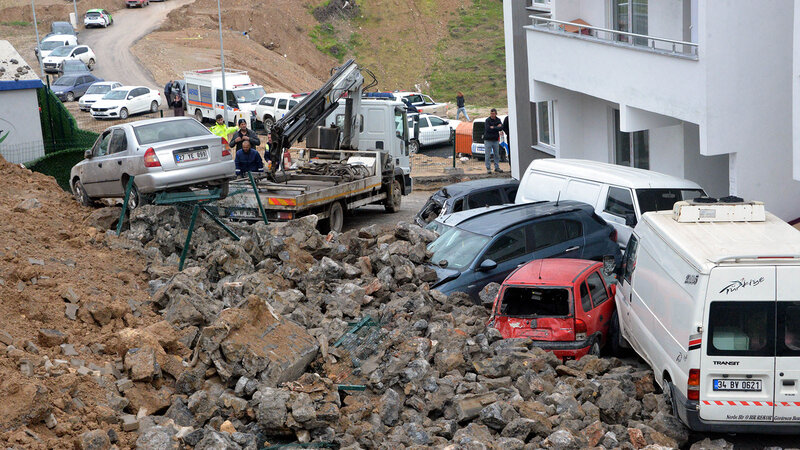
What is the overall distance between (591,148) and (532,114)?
2.64m

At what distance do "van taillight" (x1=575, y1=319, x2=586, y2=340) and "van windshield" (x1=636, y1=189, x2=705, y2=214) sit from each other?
4.08 m

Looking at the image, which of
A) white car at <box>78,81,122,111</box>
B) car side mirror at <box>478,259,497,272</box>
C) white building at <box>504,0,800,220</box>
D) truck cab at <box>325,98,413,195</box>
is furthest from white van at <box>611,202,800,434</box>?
white car at <box>78,81,122,111</box>

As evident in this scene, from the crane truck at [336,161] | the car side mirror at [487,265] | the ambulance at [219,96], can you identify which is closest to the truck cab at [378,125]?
the crane truck at [336,161]

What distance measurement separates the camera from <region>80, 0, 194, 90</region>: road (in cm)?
5009

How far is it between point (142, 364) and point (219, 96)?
98.9 ft

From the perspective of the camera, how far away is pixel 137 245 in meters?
14.0

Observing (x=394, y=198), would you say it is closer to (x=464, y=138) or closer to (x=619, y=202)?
(x=619, y=202)

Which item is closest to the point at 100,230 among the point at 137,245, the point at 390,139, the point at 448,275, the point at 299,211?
the point at 137,245

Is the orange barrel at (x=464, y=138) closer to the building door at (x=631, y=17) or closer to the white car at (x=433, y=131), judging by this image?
the white car at (x=433, y=131)

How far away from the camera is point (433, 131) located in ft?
115

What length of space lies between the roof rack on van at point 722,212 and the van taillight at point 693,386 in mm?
2204

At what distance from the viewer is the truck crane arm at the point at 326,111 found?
18.8 meters

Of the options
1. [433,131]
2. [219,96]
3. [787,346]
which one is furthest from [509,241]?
[219,96]

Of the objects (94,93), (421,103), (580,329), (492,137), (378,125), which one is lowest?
(421,103)
